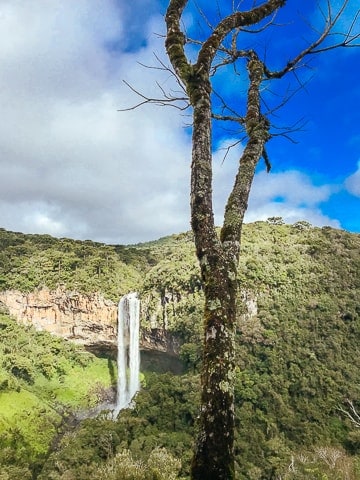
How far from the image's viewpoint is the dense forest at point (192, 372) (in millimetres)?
22625

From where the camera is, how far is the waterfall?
129 feet

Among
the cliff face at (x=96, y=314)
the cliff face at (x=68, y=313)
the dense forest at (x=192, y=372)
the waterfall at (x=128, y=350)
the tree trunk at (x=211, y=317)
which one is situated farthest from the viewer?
the cliff face at (x=68, y=313)

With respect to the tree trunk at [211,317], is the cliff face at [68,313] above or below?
below

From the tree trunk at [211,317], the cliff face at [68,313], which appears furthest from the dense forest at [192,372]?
the tree trunk at [211,317]

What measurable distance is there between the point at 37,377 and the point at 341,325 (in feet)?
105

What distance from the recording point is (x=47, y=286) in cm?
4672

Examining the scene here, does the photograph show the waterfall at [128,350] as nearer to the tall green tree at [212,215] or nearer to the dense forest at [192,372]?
the dense forest at [192,372]

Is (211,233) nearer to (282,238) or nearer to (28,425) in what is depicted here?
(28,425)

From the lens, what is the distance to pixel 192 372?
33.7 meters

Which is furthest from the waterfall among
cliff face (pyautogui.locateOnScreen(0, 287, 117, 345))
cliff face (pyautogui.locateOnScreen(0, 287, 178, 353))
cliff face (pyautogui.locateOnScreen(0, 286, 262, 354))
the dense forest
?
cliff face (pyautogui.locateOnScreen(0, 287, 117, 345))

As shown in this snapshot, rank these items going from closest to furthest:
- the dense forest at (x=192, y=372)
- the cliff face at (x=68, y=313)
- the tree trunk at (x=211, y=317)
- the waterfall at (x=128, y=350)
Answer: the tree trunk at (x=211, y=317) → the dense forest at (x=192, y=372) → the waterfall at (x=128, y=350) → the cliff face at (x=68, y=313)

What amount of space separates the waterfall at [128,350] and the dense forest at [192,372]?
4.68ft

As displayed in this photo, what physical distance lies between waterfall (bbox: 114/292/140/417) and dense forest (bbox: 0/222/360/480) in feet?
4.68

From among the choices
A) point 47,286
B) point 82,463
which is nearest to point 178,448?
point 82,463
